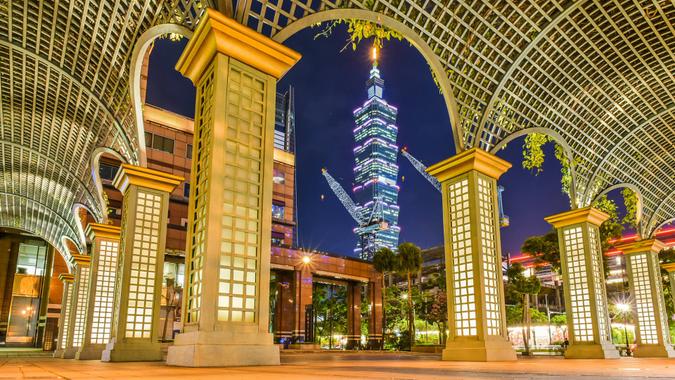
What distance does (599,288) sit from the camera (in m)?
12.5

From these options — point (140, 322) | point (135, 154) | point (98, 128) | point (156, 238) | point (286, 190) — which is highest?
point (286, 190)

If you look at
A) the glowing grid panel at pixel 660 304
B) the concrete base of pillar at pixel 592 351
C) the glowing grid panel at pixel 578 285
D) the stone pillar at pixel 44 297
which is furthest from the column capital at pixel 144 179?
the stone pillar at pixel 44 297

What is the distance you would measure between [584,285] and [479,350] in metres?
5.66

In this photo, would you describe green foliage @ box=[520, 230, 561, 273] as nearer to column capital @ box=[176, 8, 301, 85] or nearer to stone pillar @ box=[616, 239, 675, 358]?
stone pillar @ box=[616, 239, 675, 358]

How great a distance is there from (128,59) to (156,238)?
12.9 feet

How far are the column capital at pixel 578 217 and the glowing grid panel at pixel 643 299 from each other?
4.67 metres

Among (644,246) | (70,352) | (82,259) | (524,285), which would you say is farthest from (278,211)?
(644,246)

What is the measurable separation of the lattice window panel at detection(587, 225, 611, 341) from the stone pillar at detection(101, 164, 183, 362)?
1052cm

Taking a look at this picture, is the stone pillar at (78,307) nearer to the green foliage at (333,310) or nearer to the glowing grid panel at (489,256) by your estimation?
the glowing grid panel at (489,256)

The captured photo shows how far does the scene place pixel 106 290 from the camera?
1362cm

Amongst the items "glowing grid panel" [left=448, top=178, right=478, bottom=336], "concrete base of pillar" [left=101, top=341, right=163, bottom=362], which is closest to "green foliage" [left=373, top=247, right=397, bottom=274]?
"glowing grid panel" [left=448, top=178, right=478, bottom=336]

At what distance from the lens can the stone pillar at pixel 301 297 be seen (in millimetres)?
31516

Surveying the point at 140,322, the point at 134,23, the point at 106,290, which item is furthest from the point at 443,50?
the point at 106,290

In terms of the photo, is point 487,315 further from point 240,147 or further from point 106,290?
point 106,290
